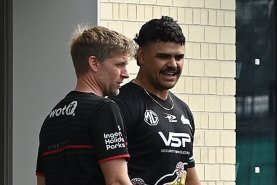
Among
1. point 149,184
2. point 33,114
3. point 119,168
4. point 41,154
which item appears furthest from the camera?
point 33,114

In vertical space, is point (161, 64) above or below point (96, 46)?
below

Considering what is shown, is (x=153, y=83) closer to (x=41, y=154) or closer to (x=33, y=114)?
(x=41, y=154)

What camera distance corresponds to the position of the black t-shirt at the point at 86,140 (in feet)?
14.4

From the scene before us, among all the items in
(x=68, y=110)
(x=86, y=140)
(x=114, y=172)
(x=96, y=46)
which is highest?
(x=96, y=46)

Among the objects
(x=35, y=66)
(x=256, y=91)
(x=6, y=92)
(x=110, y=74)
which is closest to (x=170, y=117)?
(x=110, y=74)

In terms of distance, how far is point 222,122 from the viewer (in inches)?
336

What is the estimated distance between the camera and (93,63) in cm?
455

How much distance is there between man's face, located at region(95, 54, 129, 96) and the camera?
14.9 feet

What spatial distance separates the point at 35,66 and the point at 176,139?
189 centimetres

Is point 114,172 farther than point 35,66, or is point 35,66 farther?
point 35,66

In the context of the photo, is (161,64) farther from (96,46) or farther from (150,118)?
(96,46)

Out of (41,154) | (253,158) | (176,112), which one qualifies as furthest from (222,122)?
(41,154)

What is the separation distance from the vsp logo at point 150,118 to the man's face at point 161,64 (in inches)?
7.4

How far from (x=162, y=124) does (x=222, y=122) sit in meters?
3.31
